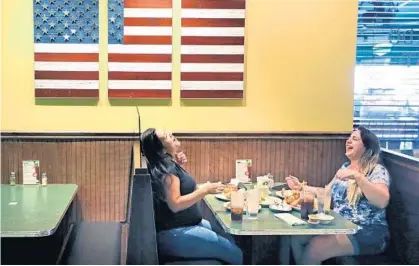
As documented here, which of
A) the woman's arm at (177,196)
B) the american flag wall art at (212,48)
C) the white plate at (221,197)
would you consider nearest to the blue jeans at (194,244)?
the woman's arm at (177,196)

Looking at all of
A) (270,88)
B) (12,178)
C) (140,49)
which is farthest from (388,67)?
(12,178)

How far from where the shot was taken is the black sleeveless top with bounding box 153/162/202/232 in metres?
2.41

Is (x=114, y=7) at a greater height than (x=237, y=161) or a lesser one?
greater

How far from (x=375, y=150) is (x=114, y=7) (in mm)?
1743

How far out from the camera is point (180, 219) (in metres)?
2.47

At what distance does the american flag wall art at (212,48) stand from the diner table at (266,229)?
745 millimetres

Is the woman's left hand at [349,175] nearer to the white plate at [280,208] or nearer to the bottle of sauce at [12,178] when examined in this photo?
the white plate at [280,208]

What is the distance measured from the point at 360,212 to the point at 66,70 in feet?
6.26

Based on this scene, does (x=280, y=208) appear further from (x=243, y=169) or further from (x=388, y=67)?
(x=388, y=67)

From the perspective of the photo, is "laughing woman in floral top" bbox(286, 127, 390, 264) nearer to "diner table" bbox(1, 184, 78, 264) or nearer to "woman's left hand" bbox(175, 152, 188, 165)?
"woman's left hand" bbox(175, 152, 188, 165)

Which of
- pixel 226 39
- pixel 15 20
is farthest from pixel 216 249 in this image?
pixel 15 20

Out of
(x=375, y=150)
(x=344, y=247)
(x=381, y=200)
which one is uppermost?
(x=375, y=150)

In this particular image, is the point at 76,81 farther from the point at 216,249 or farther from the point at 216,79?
the point at 216,249

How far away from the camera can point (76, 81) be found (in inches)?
124
